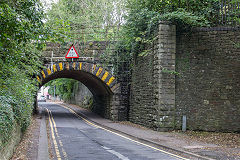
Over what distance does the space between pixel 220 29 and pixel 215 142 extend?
225 inches

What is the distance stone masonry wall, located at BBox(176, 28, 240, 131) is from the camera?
12.7 metres

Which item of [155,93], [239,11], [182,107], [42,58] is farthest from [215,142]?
[42,58]

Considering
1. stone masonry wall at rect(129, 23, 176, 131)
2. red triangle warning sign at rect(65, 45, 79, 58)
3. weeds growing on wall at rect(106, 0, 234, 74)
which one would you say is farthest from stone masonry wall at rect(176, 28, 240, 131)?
red triangle warning sign at rect(65, 45, 79, 58)

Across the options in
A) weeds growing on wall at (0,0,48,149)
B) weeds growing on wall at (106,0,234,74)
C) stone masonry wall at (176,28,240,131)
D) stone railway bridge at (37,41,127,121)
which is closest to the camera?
weeds growing on wall at (0,0,48,149)

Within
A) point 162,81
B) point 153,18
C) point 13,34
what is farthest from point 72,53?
point 13,34

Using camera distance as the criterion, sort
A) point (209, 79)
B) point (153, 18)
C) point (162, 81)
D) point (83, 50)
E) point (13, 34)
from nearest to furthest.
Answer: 1. point (13, 34)
2. point (209, 79)
3. point (162, 81)
4. point (153, 18)
5. point (83, 50)

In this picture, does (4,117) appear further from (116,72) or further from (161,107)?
(116,72)

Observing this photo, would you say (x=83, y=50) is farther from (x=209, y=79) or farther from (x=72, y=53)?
(x=209, y=79)

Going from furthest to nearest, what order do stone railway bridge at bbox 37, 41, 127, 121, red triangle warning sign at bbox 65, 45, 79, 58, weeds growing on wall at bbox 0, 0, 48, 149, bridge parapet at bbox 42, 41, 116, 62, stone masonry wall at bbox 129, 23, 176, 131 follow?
bridge parapet at bbox 42, 41, 116, 62
stone railway bridge at bbox 37, 41, 127, 121
red triangle warning sign at bbox 65, 45, 79, 58
stone masonry wall at bbox 129, 23, 176, 131
weeds growing on wall at bbox 0, 0, 48, 149

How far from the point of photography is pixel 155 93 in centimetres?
1378

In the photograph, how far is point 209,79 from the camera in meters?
13.1

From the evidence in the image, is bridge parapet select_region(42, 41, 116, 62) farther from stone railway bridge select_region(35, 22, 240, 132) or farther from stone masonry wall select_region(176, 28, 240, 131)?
stone masonry wall select_region(176, 28, 240, 131)

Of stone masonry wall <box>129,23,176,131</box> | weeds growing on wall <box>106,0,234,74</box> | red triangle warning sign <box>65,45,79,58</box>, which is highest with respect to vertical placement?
weeds growing on wall <box>106,0,234,74</box>

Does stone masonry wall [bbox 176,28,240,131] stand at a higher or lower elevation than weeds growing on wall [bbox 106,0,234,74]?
lower
